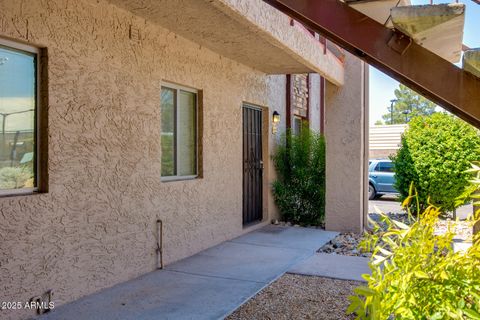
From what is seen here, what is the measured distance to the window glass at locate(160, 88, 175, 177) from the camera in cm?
625

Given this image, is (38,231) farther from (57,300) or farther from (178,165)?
(178,165)

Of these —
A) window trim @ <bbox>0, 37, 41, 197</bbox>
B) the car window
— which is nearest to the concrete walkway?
window trim @ <bbox>0, 37, 41, 197</bbox>

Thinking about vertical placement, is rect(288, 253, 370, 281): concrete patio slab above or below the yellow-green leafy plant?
below

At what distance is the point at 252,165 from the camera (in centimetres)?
916

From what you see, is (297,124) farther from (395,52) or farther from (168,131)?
(395,52)

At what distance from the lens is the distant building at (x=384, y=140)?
28.6 m

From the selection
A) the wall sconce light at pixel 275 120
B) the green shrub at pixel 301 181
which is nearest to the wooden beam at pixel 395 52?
the wall sconce light at pixel 275 120

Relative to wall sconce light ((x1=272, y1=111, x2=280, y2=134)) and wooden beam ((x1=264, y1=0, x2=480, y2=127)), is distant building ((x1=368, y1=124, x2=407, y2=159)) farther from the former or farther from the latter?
wooden beam ((x1=264, y1=0, x2=480, y2=127))

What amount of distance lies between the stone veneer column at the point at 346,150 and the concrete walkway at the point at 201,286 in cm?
149

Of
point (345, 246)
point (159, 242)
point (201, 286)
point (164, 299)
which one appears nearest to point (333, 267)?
point (345, 246)

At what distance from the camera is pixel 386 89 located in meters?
60.3

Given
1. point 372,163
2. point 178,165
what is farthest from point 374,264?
point 372,163

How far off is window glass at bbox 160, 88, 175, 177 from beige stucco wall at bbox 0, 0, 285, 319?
239 millimetres

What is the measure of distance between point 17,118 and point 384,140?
27762mm
